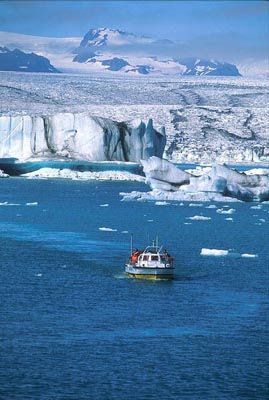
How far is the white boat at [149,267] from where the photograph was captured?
28547 millimetres

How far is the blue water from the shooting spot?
741 inches

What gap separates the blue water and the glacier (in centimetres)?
930

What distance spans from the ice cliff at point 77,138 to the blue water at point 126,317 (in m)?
24.5

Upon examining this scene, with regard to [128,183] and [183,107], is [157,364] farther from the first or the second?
[183,107]

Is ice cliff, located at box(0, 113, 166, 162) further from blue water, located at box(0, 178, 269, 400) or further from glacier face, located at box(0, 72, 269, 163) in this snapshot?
glacier face, located at box(0, 72, 269, 163)

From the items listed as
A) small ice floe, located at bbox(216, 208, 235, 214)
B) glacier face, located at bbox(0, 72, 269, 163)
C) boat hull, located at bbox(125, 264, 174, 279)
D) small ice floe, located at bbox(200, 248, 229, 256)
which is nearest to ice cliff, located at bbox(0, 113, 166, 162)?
small ice floe, located at bbox(216, 208, 235, 214)

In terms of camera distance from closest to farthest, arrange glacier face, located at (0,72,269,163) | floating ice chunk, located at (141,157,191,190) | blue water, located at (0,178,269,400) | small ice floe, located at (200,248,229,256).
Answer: blue water, located at (0,178,269,400)
small ice floe, located at (200,248,229,256)
floating ice chunk, located at (141,157,191,190)
glacier face, located at (0,72,269,163)

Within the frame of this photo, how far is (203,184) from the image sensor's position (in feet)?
168

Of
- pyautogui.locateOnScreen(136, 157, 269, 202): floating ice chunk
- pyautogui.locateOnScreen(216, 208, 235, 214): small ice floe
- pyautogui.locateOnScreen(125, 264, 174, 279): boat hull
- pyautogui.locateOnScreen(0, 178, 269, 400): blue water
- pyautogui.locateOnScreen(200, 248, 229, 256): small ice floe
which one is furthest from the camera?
pyautogui.locateOnScreen(136, 157, 269, 202): floating ice chunk

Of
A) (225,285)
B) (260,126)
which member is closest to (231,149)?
(260,126)

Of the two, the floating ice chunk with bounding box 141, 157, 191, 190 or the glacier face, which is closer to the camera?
the floating ice chunk with bounding box 141, 157, 191, 190

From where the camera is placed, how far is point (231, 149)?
102250 millimetres

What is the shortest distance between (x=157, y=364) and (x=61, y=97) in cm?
11356

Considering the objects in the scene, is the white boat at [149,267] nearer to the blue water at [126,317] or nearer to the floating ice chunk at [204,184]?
the blue water at [126,317]
